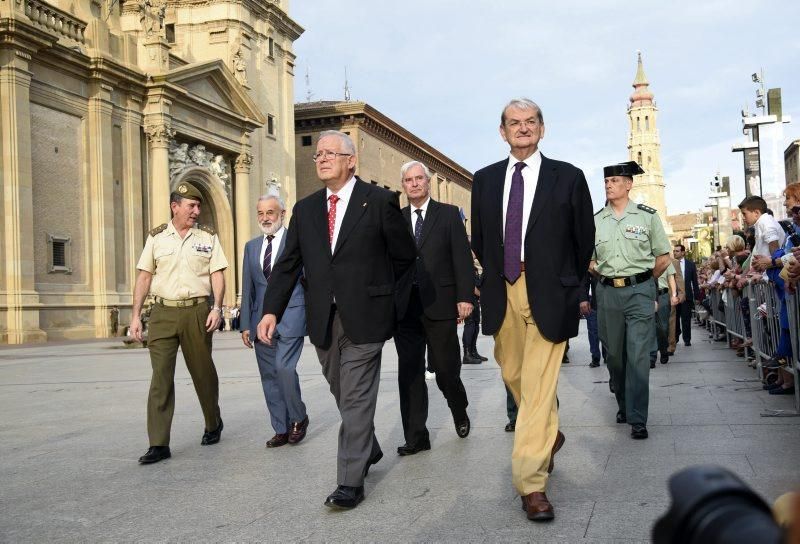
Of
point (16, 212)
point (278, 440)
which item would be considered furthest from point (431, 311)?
point (16, 212)

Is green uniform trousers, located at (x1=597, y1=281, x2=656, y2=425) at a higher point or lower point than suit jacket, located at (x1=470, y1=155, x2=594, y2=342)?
lower

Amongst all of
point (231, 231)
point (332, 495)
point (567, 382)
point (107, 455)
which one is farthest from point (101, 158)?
point (332, 495)

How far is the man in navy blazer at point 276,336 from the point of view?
7047 millimetres

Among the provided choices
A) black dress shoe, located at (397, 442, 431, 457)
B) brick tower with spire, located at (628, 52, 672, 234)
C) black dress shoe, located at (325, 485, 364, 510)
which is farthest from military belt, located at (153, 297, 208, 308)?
brick tower with spire, located at (628, 52, 672, 234)

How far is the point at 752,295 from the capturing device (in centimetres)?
1058

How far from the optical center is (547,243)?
4953 millimetres

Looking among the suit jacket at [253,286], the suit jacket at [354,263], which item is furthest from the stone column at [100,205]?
the suit jacket at [354,263]

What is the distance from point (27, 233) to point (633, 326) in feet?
76.4

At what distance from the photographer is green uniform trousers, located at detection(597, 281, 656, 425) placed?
678cm

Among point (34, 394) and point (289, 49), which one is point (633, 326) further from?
point (289, 49)

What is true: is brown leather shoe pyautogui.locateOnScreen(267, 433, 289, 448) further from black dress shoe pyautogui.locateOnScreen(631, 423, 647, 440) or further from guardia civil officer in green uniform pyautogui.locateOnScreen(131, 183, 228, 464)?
black dress shoe pyautogui.locateOnScreen(631, 423, 647, 440)

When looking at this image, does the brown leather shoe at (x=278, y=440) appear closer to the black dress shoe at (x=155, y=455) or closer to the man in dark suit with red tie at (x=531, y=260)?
the black dress shoe at (x=155, y=455)

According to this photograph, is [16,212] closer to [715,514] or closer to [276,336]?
[276,336]

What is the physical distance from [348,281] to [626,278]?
288 cm
